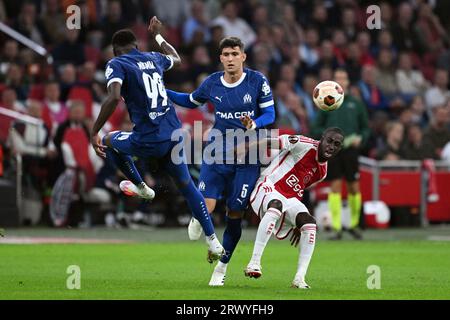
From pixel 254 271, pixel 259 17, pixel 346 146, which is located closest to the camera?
pixel 254 271

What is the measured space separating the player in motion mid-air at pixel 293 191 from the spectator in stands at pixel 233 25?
41.2 ft

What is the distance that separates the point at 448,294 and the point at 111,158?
3904 mm

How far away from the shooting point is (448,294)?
35.3 feet

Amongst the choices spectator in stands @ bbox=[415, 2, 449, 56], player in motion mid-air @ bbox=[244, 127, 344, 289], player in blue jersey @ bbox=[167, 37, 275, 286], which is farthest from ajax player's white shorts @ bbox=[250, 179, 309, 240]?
spectator in stands @ bbox=[415, 2, 449, 56]

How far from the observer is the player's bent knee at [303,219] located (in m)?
11.3

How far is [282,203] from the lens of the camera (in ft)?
37.6

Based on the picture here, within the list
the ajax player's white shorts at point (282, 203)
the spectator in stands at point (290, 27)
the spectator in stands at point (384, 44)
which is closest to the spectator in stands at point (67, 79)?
the spectator in stands at point (290, 27)

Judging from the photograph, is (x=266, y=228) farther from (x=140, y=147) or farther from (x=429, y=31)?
(x=429, y=31)

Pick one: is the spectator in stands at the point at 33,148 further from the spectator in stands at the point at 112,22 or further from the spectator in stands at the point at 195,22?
the spectator in stands at the point at 195,22

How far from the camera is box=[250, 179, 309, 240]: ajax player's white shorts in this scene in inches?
450

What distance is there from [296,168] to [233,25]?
13050 millimetres

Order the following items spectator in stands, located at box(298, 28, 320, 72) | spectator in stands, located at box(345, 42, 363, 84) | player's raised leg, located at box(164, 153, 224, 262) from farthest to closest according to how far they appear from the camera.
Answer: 1. spectator in stands, located at box(298, 28, 320, 72)
2. spectator in stands, located at box(345, 42, 363, 84)
3. player's raised leg, located at box(164, 153, 224, 262)

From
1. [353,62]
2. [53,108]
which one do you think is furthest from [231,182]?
[353,62]

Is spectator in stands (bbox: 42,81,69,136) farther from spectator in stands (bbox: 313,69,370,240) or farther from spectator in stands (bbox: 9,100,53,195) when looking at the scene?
spectator in stands (bbox: 313,69,370,240)
